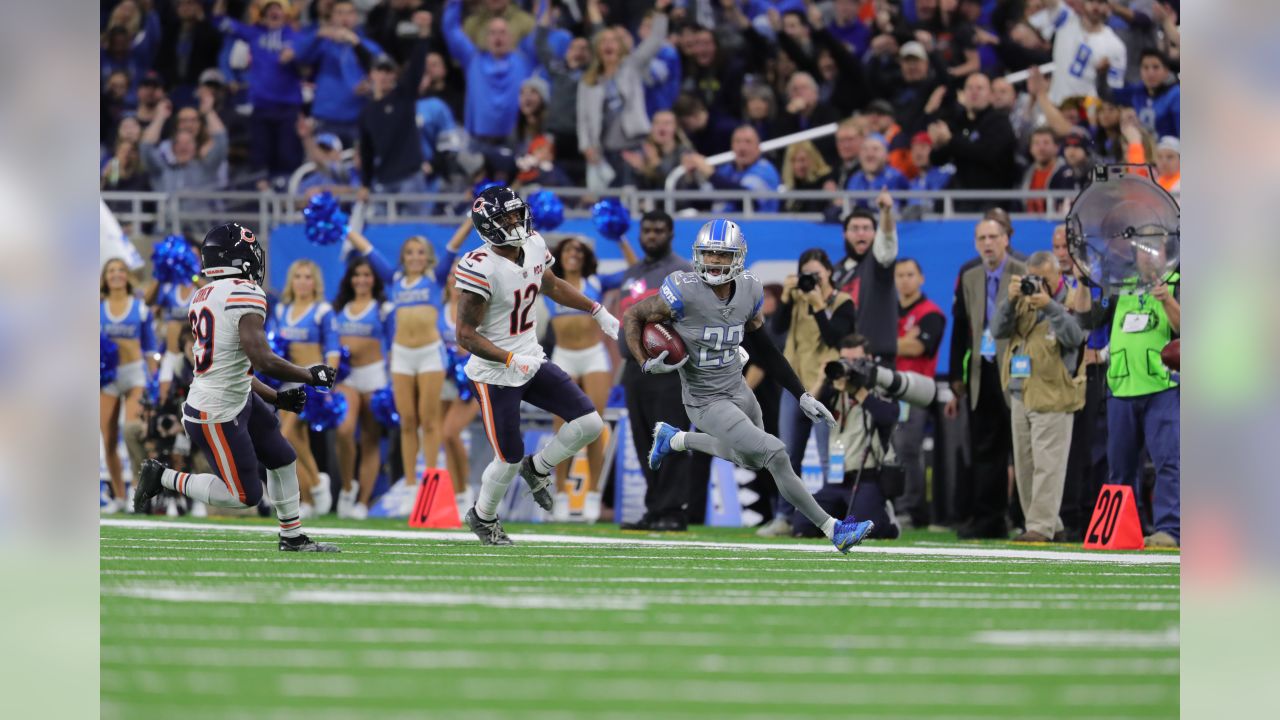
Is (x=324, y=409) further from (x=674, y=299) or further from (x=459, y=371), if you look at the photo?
(x=674, y=299)

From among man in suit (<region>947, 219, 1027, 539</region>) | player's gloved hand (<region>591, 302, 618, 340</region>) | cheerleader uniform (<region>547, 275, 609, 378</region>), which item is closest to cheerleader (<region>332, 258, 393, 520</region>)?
cheerleader uniform (<region>547, 275, 609, 378</region>)

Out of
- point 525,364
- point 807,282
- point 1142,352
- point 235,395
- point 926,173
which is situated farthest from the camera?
point 926,173

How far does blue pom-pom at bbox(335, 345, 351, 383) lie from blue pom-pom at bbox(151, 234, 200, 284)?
4.66 ft

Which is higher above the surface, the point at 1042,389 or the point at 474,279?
the point at 474,279

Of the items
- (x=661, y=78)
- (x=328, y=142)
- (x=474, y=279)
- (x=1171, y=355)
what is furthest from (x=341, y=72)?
(x=1171, y=355)

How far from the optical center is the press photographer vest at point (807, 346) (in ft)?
45.3

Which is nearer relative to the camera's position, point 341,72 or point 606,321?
point 606,321

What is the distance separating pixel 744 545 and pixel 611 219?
11.1 feet

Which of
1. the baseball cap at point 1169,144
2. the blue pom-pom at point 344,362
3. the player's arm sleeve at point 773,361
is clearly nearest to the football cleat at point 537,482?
the player's arm sleeve at point 773,361

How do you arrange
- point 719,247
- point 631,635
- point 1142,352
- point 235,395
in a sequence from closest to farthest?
point 631,635
point 235,395
point 719,247
point 1142,352

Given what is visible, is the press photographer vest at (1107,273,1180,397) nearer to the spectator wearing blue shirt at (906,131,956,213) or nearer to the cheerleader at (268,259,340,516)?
the spectator wearing blue shirt at (906,131,956,213)

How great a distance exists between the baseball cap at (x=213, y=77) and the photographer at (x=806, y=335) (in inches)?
338

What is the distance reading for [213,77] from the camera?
20359 millimetres
